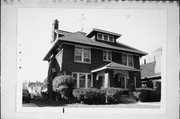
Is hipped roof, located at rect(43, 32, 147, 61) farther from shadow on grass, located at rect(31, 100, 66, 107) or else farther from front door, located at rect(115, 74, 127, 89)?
shadow on grass, located at rect(31, 100, 66, 107)

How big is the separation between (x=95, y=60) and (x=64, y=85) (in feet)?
4.14

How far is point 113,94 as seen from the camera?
6.37 metres

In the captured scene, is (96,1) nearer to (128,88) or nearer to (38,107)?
(128,88)

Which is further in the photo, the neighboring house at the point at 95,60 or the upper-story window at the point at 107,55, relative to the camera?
the upper-story window at the point at 107,55

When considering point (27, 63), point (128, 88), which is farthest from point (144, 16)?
point (27, 63)

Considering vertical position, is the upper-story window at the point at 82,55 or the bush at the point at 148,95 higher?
the upper-story window at the point at 82,55

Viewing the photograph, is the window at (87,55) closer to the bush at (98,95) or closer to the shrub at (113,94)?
the bush at (98,95)

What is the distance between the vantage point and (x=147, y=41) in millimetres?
6379

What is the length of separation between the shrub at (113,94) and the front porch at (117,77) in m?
0.13

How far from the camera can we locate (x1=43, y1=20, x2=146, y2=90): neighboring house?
21.1 ft

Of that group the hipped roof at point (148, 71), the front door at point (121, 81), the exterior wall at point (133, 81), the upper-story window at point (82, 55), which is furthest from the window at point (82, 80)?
the hipped roof at point (148, 71)

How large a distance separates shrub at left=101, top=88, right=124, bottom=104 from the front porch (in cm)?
13

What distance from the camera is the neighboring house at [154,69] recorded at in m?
6.28

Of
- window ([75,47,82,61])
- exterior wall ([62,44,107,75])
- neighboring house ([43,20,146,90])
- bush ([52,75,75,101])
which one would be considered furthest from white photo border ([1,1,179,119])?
window ([75,47,82,61])
